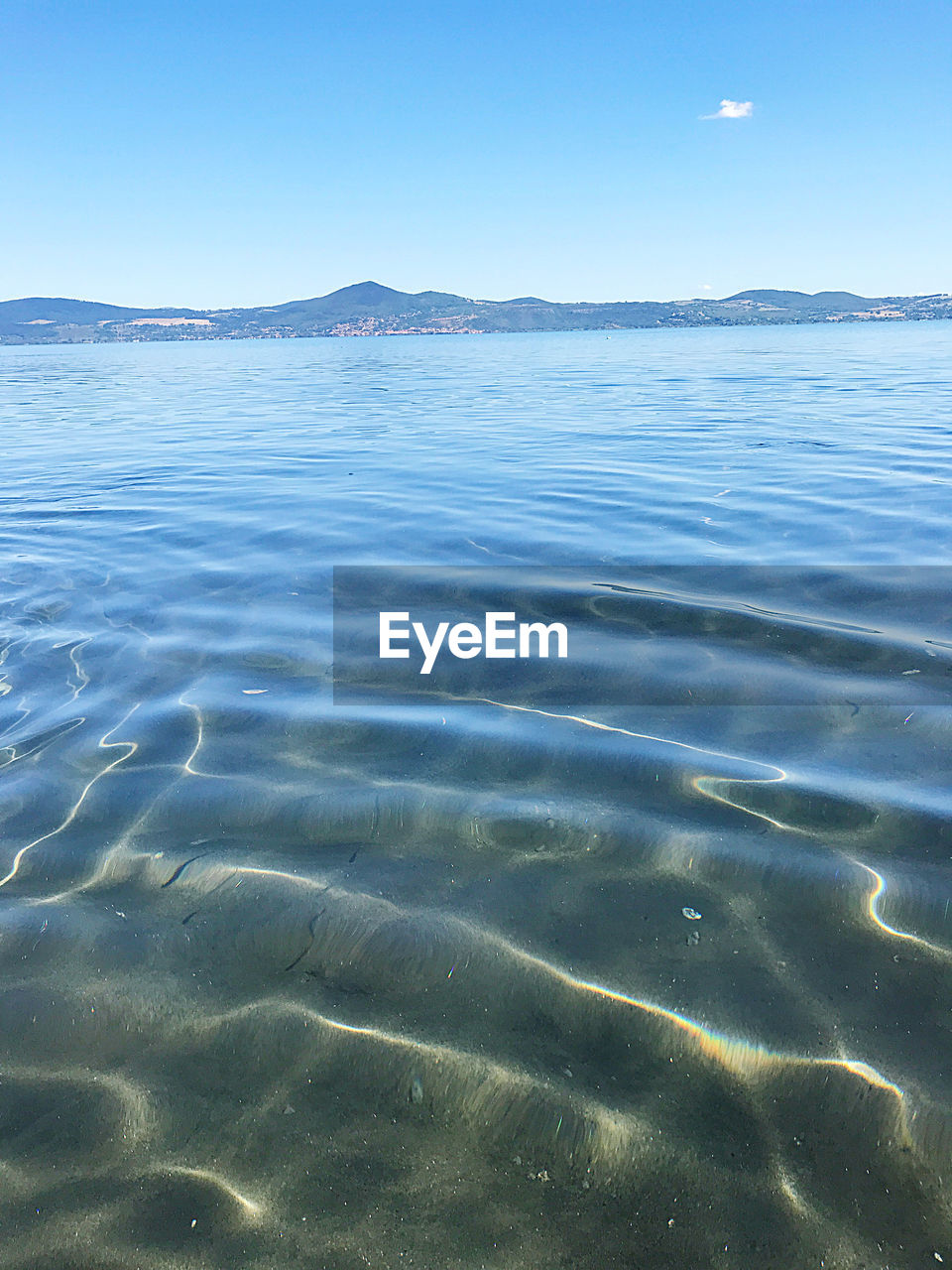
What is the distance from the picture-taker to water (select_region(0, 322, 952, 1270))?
1830 millimetres

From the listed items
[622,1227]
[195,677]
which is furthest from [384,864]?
[195,677]

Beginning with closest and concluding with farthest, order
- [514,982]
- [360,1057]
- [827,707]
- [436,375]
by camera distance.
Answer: [360,1057] < [514,982] < [827,707] < [436,375]

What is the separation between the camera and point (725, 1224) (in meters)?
1.75

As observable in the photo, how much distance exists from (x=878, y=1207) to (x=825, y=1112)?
0.24 meters

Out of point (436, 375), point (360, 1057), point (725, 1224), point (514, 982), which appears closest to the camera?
point (725, 1224)

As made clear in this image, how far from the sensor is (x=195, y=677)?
495 centimetres

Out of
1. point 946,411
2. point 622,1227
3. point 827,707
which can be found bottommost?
point 622,1227

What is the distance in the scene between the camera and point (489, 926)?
270 centimetres

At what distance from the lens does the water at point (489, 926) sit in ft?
6.00

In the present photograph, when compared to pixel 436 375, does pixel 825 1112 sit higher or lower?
lower

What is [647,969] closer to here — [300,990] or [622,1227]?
[622,1227]

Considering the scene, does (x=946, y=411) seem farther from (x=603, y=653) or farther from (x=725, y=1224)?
(x=725, y=1224)

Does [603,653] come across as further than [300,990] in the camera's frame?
Yes

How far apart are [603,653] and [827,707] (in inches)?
56.4
